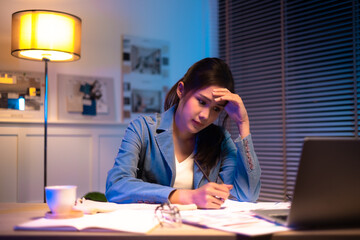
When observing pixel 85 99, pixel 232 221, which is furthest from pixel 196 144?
pixel 85 99

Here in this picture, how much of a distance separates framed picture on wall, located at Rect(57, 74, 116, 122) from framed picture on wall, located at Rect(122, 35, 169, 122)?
6.5 inches

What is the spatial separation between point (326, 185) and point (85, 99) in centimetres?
277

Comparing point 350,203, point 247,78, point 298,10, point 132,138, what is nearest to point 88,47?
point 247,78

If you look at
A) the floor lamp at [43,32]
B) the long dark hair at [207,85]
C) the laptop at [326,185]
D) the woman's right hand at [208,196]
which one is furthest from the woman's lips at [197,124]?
the floor lamp at [43,32]

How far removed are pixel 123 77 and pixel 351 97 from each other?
1983 mm

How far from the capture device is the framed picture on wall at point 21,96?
296cm

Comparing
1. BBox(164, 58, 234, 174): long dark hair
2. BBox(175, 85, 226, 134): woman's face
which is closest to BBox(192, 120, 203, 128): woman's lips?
BBox(175, 85, 226, 134): woman's face

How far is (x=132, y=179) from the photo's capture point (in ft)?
4.49

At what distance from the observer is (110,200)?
1.37 m

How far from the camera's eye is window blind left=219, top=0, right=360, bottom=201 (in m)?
2.72

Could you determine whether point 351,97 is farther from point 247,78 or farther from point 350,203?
point 350,203

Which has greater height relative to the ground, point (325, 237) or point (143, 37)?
point (143, 37)

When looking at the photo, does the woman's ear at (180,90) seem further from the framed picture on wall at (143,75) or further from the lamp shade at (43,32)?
the framed picture on wall at (143,75)

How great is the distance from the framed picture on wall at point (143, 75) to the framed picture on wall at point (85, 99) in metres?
0.16
